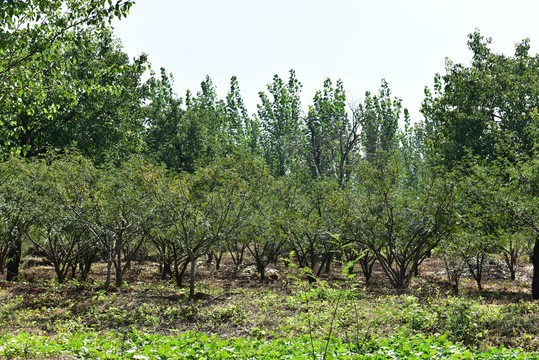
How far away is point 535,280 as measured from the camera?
1295cm

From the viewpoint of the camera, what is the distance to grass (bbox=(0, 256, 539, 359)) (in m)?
5.93

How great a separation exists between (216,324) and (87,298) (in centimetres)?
467

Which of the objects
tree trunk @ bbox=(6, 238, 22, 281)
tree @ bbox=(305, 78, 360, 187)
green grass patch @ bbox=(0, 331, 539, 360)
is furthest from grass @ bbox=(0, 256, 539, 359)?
tree @ bbox=(305, 78, 360, 187)

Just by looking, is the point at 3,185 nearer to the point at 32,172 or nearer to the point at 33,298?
the point at 32,172

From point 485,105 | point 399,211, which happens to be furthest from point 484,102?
point 399,211

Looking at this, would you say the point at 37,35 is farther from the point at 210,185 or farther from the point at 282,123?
the point at 282,123

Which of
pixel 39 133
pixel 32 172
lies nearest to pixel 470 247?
pixel 32 172

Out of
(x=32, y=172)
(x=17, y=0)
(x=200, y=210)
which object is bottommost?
(x=200, y=210)

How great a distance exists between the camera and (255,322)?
922 centimetres

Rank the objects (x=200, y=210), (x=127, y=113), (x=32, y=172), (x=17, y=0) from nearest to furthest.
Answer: (x=17, y=0)
(x=200, y=210)
(x=32, y=172)
(x=127, y=113)

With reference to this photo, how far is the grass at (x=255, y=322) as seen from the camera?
5.93 metres

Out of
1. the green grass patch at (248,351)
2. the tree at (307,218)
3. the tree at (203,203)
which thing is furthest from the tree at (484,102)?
the green grass patch at (248,351)

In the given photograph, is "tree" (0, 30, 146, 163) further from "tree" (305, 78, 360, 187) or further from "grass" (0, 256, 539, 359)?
"tree" (305, 78, 360, 187)

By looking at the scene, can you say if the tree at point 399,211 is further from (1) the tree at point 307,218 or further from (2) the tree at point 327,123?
(2) the tree at point 327,123
